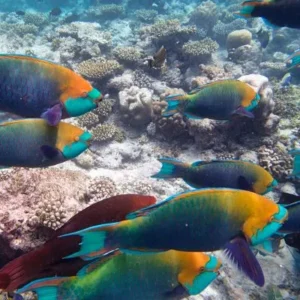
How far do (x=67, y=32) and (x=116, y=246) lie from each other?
44.8 feet

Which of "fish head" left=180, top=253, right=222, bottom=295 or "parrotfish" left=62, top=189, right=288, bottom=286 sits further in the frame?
"fish head" left=180, top=253, right=222, bottom=295

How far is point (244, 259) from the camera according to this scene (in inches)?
60.9

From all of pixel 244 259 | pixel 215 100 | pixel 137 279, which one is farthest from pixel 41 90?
pixel 215 100

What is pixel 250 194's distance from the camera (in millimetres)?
1612

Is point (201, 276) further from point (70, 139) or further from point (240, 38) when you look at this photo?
point (240, 38)

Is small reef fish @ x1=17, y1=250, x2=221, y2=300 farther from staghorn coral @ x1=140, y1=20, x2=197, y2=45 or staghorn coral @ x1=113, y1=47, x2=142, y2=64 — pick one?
staghorn coral @ x1=140, y1=20, x2=197, y2=45

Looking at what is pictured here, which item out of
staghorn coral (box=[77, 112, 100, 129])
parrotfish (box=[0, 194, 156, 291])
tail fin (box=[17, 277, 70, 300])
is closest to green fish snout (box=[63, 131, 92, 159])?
parrotfish (box=[0, 194, 156, 291])

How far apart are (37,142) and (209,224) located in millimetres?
1372

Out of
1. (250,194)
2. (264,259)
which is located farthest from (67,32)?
(250,194)

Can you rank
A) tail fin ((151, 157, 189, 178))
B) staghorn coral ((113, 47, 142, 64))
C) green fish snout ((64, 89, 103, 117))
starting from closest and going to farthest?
green fish snout ((64, 89, 103, 117)) → tail fin ((151, 157, 189, 178)) → staghorn coral ((113, 47, 142, 64))

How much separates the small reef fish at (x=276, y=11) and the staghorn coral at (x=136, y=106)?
4.26 meters

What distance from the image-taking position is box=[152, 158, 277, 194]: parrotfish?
258 cm

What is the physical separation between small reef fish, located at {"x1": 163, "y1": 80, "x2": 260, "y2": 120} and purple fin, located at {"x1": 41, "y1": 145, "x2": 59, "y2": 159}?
162 centimetres

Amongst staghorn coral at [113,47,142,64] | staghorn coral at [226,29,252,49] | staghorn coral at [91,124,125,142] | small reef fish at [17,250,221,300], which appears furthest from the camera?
staghorn coral at [226,29,252,49]
